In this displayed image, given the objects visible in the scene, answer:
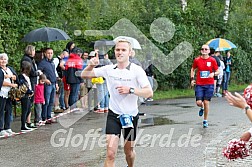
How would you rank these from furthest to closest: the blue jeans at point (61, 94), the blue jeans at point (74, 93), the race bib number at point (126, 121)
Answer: the blue jeans at point (61, 94), the blue jeans at point (74, 93), the race bib number at point (126, 121)

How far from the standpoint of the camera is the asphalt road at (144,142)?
9.54 metres

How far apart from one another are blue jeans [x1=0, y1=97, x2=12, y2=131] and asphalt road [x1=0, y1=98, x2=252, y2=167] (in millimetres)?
439

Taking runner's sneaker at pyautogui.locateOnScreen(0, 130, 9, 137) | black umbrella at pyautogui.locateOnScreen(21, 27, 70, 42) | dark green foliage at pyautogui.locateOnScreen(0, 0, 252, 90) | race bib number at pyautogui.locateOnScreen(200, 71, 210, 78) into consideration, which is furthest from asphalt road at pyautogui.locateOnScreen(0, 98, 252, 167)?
dark green foliage at pyautogui.locateOnScreen(0, 0, 252, 90)

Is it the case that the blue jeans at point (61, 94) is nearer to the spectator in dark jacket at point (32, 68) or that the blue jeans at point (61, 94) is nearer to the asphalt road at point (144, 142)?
the asphalt road at point (144, 142)

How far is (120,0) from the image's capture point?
1331 inches

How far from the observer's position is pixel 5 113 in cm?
1253

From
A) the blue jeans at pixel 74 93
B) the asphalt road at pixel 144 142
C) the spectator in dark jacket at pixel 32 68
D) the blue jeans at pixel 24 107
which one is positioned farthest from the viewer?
the blue jeans at pixel 74 93

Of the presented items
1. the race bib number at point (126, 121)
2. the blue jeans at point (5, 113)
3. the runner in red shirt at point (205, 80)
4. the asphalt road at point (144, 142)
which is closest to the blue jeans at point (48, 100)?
the asphalt road at point (144, 142)

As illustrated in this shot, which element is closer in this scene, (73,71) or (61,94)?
(73,71)

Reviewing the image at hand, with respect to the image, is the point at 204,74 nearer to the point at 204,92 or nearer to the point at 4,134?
the point at 204,92

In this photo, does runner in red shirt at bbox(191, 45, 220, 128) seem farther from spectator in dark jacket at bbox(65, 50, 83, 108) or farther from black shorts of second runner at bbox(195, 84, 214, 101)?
spectator in dark jacket at bbox(65, 50, 83, 108)

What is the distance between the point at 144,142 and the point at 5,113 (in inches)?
127

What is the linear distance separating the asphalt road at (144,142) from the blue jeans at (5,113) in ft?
1.44

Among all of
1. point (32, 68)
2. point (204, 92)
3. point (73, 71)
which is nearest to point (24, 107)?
point (32, 68)
